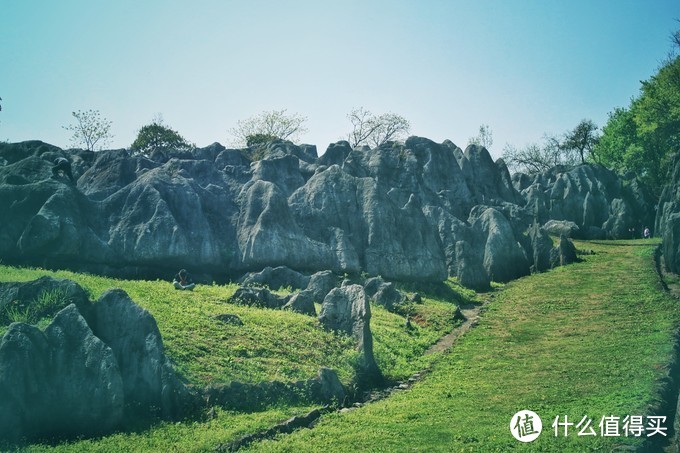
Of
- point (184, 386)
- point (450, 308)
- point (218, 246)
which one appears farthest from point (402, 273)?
point (184, 386)

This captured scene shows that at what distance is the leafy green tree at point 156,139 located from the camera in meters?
92.2

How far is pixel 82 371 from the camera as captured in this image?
715 inches

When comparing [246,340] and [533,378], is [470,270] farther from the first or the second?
[246,340]

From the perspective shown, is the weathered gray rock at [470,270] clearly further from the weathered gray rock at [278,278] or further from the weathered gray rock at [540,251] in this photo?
the weathered gray rock at [278,278]

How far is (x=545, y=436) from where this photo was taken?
18031 millimetres

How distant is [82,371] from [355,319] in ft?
41.5

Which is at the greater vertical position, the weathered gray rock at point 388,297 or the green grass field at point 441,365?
the weathered gray rock at point 388,297

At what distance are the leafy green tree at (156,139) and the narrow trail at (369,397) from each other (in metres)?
61.4

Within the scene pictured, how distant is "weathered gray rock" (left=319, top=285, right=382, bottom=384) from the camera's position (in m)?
26.5

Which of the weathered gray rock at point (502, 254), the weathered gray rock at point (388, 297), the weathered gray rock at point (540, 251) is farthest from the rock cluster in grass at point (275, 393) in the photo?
the weathered gray rock at point (540, 251)

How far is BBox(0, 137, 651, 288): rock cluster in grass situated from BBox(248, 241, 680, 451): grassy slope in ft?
31.3

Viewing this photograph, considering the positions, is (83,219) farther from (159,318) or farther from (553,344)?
(553,344)

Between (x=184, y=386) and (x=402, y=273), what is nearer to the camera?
(x=184, y=386)

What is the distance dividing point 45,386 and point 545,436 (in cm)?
1284
